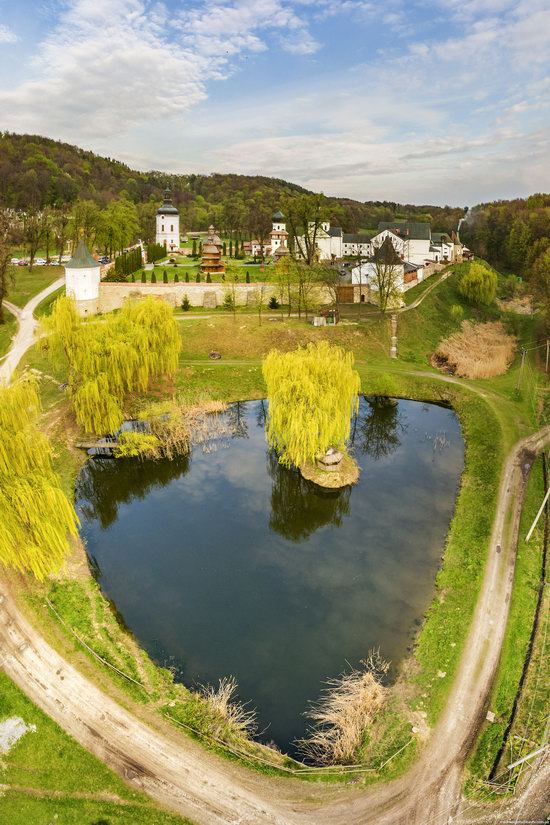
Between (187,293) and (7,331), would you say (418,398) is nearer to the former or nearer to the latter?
(187,293)

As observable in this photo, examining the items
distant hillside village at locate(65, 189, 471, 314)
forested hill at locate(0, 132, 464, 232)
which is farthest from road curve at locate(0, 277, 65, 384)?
forested hill at locate(0, 132, 464, 232)

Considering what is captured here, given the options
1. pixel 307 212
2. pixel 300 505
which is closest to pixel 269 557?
pixel 300 505

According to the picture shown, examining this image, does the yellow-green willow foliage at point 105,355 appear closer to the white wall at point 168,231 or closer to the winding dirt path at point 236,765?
the winding dirt path at point 236,765

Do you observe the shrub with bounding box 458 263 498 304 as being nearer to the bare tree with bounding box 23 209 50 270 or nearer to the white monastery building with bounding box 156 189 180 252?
the white monastery building with bounding box 156 189 180 252

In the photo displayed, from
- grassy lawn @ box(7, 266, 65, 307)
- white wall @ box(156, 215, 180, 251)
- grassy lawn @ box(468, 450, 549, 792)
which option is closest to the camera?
grassy lawn @ box(468, 450, 549, 792)

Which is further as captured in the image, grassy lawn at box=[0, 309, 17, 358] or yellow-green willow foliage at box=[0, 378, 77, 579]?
grassy lawn at box=[0, 309, 17, 358]

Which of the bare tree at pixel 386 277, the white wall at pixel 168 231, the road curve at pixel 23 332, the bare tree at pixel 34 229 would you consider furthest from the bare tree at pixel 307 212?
the bare tree at pixel 34 229
